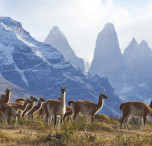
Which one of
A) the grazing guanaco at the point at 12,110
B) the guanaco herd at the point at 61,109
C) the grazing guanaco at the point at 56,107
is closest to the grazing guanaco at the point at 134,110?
the guanaco herd at the point at 61,109

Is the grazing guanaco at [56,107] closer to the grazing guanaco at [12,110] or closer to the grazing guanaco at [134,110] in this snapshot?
the grazing guanaco at [12,110]

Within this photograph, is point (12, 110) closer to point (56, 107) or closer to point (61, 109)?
point (56, 107)

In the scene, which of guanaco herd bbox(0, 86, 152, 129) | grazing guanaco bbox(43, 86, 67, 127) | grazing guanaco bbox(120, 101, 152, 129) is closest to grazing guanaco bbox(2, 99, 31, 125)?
guanaco herd bbox(0, 86, 152, 129)

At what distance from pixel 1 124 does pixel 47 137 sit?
554cm

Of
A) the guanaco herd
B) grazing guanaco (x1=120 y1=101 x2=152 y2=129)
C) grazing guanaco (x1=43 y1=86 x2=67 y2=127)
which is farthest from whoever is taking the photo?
grazing guanaco (x1=120 y1=101 x2=152 y2=129)

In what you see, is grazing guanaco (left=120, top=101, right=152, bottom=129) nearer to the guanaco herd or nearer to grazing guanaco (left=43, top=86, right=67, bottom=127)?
the guanaco herd

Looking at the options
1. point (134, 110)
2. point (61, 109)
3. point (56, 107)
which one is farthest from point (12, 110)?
point (134, 110)

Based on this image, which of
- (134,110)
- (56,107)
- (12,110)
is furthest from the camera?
(134,110)

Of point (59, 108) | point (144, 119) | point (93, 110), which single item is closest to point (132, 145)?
point (59, 108)

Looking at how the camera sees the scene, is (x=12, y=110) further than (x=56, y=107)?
Yes

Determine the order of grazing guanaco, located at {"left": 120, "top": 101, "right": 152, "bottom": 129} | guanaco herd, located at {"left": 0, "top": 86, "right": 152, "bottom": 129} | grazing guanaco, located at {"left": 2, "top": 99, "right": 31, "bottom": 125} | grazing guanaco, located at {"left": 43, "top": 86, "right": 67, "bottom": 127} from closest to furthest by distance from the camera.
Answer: grazing guanaco, located at {"left": 43, "top": 86, "right": 67, "bottom": 127}
guanaco herd, located at {"left": 0, "top": 86, "right": 152, "bottom": 129}
grazing guanaco, located at {"left": 2, "top": 99, "right": 31, "bottom": 125}
grazing guanaco, located at {"left": 120, "top": 101, "right": 152, "bottom": 129}

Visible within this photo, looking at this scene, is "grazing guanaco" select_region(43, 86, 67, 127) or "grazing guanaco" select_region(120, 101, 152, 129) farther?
"grazing guanaco" select_region(120, 101, 152, 129)

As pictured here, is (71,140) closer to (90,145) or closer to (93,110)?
(90,145)

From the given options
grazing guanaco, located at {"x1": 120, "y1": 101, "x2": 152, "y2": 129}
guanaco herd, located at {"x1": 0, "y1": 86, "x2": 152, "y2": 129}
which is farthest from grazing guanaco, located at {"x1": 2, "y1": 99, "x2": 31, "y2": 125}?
grazing guanaco, located at {"x1": 120, "y1": 101, "x2": 152, "y2": 129}
